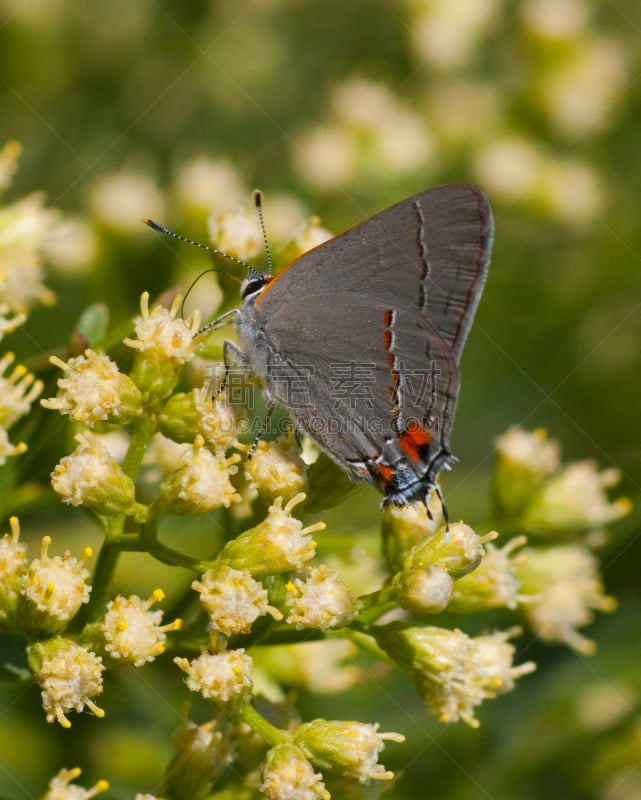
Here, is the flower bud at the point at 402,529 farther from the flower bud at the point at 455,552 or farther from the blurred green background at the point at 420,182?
the blurred green background at the point at 420,182

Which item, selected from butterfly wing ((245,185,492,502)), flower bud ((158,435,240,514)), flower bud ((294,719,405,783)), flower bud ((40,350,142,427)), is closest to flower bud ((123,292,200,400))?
flower bud ((40,350,142,427))

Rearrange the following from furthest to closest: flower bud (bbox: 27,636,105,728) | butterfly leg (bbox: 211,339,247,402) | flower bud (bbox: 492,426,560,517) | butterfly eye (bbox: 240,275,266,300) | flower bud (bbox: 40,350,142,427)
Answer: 1. flower bud (bbox: 492,426,560,517)
2. butterfly eye (bbox: 240,275,266,300)
3. butterfly leg (bbox: 211,339,247,402)
4. flower bud (bbox: 40,350,142,427)
5. flower bud (bbox: 27,636,105,728)

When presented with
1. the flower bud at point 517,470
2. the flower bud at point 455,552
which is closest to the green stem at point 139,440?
the flower bud at point 455,552

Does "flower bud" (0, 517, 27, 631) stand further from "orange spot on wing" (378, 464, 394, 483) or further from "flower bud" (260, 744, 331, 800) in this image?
"orange spot on wing" (378, 464, 394, 483)

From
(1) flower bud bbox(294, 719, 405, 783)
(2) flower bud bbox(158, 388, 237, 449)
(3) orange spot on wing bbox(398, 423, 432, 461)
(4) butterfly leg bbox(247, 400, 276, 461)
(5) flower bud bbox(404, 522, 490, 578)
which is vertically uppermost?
(2) flower bud bbox(158, 388, 237, 449)

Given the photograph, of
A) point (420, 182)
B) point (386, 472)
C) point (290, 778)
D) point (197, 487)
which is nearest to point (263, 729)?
point (290, 778)

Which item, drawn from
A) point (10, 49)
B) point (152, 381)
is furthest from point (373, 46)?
point (152, 381)
